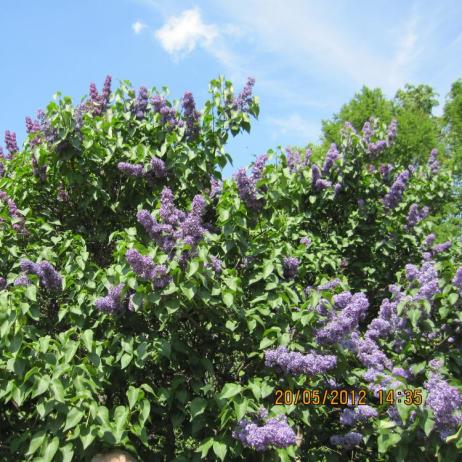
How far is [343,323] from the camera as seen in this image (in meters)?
3.43

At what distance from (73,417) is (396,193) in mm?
4402

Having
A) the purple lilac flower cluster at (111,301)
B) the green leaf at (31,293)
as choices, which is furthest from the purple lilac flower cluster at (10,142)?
the purple lilac flower cluster at (111,301)

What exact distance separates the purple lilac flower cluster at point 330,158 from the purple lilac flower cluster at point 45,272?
3449 mm

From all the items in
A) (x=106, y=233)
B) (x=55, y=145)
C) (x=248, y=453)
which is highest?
(x=55, y=145)

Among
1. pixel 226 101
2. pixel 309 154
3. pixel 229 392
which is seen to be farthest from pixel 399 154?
pixel 229 392

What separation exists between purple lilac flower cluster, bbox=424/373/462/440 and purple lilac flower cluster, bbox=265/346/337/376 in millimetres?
622

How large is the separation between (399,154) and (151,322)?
2360 cm

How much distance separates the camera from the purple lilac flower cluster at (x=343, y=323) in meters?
3.43

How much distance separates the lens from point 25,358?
3.07 metres

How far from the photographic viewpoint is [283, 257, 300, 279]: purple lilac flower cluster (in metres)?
3.98

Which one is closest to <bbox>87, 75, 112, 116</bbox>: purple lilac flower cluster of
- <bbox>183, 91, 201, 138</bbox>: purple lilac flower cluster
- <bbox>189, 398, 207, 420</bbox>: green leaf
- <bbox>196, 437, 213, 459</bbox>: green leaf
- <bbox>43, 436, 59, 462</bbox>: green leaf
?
<bbox>183, 91, 201, 138</bbox>: purple lilac flower cluster

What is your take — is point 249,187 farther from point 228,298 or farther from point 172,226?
point 228,298

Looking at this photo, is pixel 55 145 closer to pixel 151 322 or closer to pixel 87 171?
pixel 87 171

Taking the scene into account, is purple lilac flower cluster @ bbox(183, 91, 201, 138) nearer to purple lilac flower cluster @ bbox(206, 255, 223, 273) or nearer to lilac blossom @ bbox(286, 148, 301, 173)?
purple lilac flower cluster @ bbox(206, 255, 223, 273)
